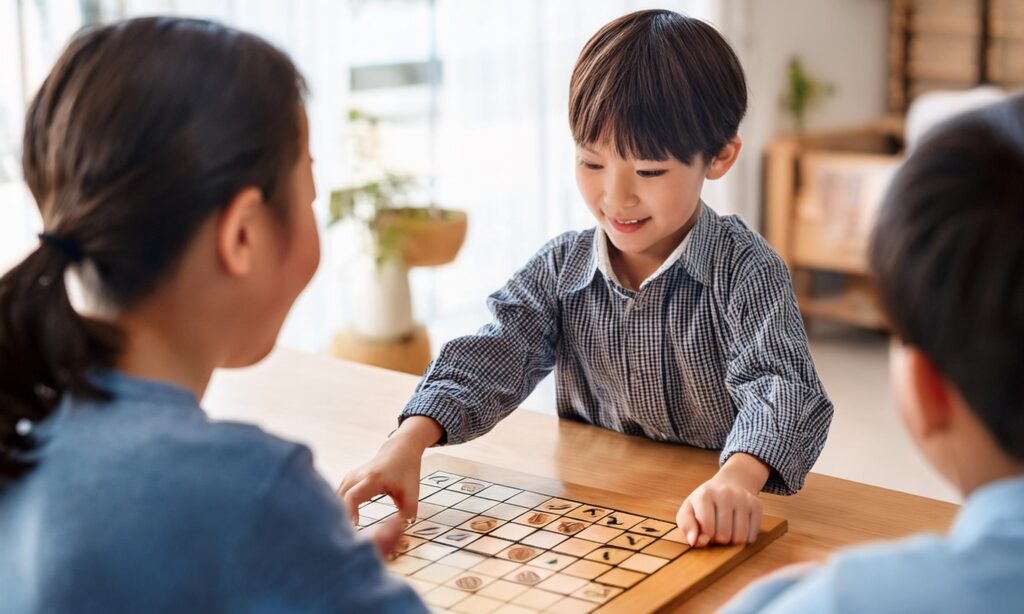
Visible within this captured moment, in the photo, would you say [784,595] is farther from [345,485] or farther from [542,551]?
[345,485]

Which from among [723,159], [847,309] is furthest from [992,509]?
[847,309]

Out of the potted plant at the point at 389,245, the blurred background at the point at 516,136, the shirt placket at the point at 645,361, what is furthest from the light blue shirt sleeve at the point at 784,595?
the potted plant at the point at 389,245

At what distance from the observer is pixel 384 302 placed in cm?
299

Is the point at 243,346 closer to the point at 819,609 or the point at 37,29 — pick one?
the point at 819,609

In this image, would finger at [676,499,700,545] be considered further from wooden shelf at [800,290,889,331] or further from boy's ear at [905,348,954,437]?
wooden shelf at [800,290,889,331]

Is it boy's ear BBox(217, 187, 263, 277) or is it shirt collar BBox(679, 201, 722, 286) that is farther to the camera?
shirt collar BBox(679, 201, 722, 286)

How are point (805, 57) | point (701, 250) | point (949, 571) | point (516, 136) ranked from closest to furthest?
point (949, 571) → point (701, 250) → point (516, 136) → point (805, 57)

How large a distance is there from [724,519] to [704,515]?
0.06 feet

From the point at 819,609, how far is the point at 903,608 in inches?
2.0

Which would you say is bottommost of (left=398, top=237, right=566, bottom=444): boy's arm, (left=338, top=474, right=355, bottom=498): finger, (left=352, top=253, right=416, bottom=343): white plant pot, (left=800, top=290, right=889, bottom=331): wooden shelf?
(left=800, top=290, right=889, bottom=331): wooden shelf

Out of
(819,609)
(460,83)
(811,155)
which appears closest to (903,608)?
(819,609)

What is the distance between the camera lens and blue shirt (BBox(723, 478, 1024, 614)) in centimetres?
61

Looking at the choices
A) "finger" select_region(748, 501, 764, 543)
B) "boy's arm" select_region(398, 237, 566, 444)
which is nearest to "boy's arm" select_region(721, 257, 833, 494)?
"finger" select_region(748, 501, 764, 543)

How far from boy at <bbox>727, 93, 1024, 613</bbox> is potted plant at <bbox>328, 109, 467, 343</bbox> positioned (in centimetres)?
232
